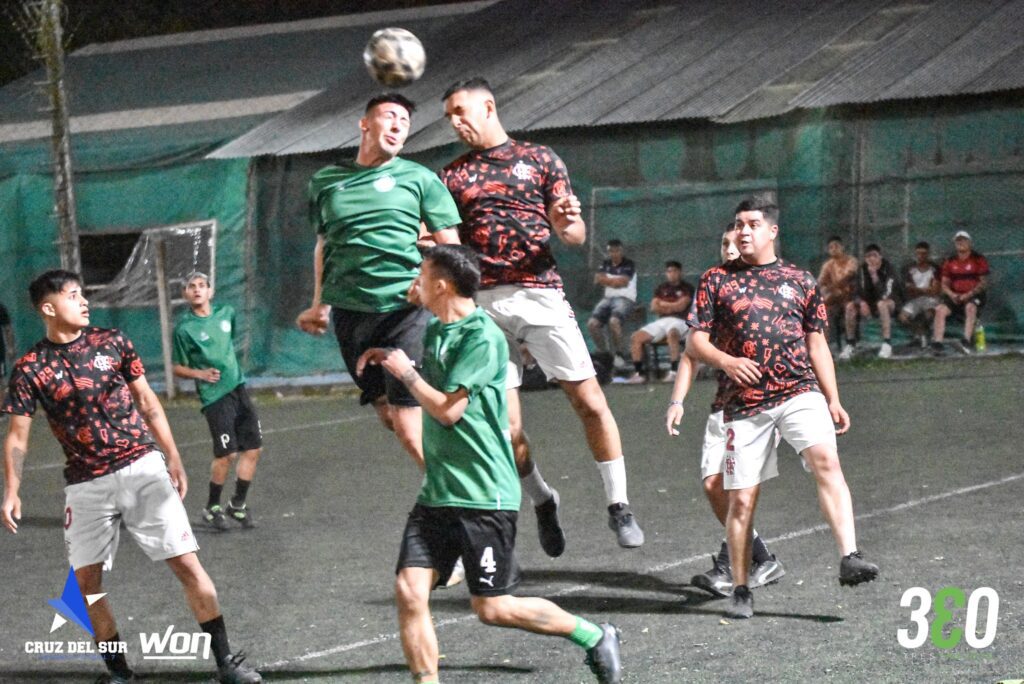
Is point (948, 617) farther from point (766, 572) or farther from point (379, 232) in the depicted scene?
point (379, 232)

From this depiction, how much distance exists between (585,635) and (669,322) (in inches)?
566

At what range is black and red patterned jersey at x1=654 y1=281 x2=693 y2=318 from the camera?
68.7 feet

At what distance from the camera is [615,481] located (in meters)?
8.65

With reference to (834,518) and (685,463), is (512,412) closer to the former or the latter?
(834,518)

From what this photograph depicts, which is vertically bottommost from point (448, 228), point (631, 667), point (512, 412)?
point (631, 667)

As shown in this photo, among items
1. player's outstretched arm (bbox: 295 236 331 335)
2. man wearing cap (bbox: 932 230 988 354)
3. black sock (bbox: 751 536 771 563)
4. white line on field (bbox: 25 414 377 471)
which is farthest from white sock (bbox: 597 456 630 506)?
man wearing cap (bbox: 932 230 988 354)

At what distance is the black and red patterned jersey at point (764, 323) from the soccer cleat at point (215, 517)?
16.0 feet

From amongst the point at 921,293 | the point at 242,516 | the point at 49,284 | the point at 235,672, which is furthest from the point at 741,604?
the point at 921,293

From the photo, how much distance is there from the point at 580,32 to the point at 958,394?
40.9 feet

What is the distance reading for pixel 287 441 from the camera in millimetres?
16875

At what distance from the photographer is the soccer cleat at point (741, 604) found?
7.82 meters

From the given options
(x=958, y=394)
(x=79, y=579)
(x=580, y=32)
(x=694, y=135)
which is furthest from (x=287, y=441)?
(x=580, y=32)

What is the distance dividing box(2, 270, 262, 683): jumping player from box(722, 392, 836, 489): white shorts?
2.49 meters

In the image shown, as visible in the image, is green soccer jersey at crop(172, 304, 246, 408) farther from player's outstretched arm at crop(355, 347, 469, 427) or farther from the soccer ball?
player's outstretched arm at crop(355, 347, 469, 427)
